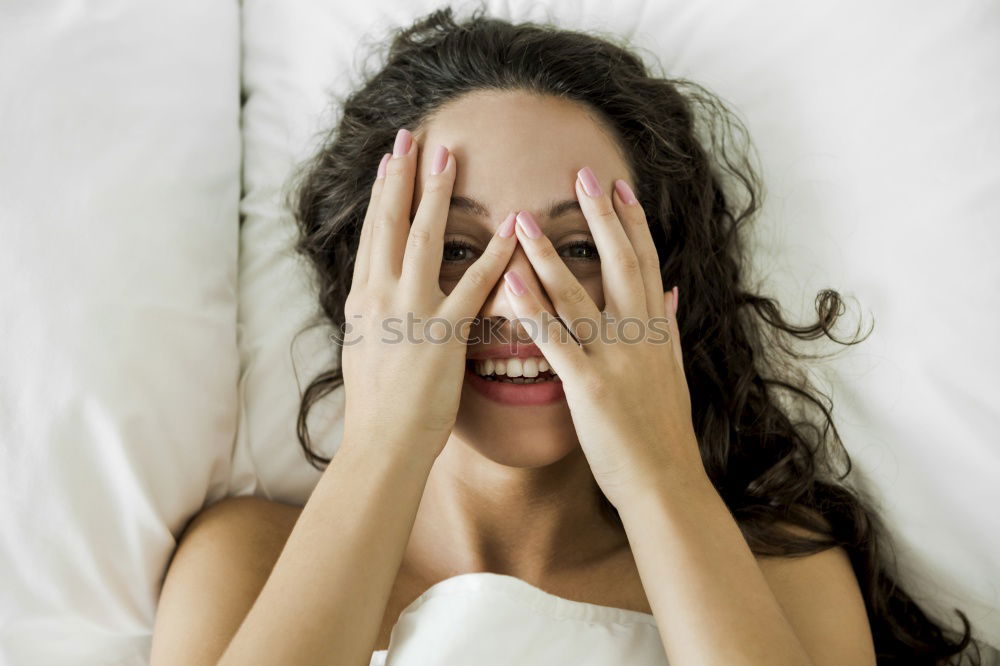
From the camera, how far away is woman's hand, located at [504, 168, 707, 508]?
110 centimetres

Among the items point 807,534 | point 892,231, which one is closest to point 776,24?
point 892,231

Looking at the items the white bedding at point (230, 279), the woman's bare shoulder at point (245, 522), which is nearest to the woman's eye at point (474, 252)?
the white bedding at point (230, 279)

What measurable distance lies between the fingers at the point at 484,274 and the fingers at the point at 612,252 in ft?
0.34

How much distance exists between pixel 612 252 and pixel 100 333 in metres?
0.73

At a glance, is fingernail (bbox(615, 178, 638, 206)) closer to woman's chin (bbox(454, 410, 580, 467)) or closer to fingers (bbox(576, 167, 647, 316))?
fingers (bbox(576, 167, 647, 316))

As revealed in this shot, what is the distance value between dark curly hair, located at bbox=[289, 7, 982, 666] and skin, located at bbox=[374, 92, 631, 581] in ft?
0.21

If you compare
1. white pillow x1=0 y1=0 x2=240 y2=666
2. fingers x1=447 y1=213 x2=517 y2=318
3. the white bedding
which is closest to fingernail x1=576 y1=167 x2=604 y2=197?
fingers x1=447 y1=213 x2=517 y2=318

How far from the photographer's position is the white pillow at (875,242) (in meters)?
1.26

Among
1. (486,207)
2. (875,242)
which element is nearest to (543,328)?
(486,207)

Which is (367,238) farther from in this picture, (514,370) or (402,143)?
(514,370)

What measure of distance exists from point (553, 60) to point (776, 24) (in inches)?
15.7

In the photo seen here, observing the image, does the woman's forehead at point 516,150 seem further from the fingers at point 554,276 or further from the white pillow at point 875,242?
the white pillow at point 875,242

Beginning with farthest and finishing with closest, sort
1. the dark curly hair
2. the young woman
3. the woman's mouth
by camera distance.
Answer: the dark curly hair < the woman's mouth < the young woman

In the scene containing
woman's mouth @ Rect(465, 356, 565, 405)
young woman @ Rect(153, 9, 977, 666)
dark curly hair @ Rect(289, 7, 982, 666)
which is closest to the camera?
young woman @ Rect(153, 9, 977, 666)
